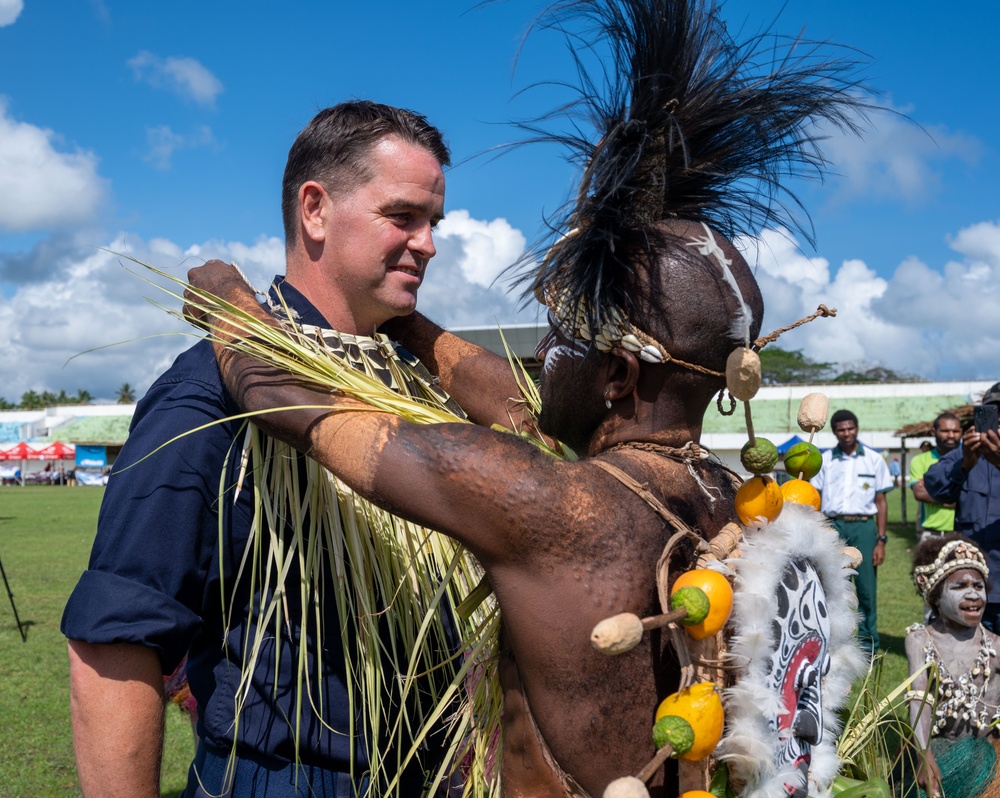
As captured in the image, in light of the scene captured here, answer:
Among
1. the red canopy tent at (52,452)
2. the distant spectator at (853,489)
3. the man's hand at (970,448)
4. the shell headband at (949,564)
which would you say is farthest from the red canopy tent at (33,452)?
the shell headband at (949,564)

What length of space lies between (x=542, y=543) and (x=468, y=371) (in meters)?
1.23

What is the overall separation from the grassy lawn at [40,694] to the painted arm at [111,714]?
13.4 ft

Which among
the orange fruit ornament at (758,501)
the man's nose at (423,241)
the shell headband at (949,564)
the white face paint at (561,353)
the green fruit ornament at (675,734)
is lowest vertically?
the shell headband at (949,564)

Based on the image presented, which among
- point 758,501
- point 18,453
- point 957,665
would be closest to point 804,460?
point 758,501

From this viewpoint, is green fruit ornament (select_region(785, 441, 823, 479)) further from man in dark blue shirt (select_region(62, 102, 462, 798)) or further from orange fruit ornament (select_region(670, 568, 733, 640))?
man in dark blue shirt (select_region(62, 102, 462, 798))

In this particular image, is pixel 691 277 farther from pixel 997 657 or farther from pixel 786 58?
pixel 997 657

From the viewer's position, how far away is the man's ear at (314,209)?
219cm

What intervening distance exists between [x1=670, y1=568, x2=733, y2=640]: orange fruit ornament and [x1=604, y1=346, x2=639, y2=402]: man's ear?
0.42 metres

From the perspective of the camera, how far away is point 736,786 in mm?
1566

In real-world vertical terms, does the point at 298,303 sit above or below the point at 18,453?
below

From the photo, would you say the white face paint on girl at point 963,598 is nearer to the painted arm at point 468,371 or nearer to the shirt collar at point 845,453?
the painted arm at point 468,371

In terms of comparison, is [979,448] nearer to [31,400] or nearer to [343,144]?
[343,144]

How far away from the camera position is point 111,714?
1.69 m

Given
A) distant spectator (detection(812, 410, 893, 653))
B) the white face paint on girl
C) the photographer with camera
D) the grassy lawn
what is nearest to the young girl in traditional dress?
the white face paint on girl
